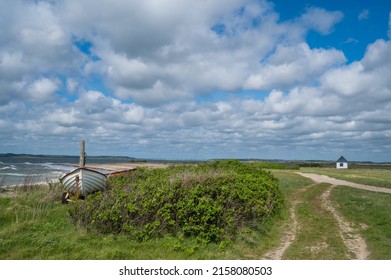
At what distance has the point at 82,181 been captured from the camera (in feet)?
60.9

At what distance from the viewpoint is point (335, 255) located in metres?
8.91

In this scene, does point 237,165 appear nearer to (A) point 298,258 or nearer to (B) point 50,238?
(A) point 298,258

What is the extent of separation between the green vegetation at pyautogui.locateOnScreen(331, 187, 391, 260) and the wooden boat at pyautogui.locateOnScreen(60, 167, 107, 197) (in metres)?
12.1

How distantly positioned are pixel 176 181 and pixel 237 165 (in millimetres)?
10065

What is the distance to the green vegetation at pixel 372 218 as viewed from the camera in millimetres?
9623

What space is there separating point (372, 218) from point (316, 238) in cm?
414

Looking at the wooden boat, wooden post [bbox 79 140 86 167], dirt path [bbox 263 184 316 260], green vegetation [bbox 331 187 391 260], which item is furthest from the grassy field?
wooden post [bbox 79 140 86 167]

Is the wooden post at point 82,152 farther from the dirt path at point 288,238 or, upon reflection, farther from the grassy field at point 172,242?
the dirt path at point 288,238

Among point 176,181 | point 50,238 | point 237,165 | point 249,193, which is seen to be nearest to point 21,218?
point 50,238

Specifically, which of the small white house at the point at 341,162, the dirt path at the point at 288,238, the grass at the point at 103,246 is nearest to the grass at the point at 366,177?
the dirt path at the point at 288,238

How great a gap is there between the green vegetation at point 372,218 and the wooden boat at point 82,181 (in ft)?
39.8

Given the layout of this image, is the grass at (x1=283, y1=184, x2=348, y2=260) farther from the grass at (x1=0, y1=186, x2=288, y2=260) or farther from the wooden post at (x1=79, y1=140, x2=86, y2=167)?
the wooden post at (x1=79, y1=140, x2=86, y2=167)

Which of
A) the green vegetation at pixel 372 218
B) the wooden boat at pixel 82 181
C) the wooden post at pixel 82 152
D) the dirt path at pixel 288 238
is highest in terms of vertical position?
the wooden post at pixel 82 152

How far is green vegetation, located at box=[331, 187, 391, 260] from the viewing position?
31.6ft
